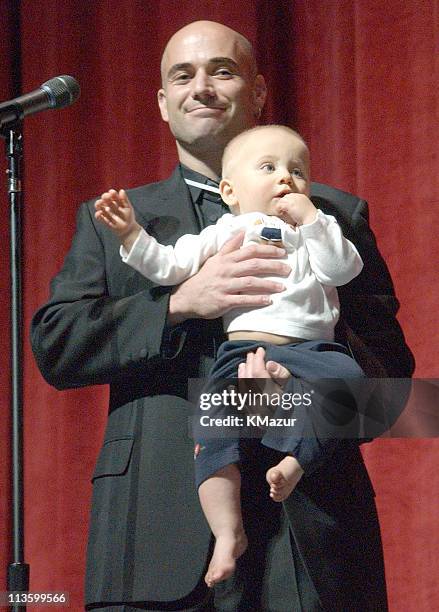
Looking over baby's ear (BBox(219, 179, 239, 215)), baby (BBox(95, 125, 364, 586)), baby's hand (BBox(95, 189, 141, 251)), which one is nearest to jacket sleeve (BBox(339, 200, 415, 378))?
baby (BBox(95, 125, 364, 586))

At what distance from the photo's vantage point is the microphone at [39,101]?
6.40 ft

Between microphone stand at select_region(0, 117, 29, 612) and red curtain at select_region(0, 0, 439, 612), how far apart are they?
33.2 inches

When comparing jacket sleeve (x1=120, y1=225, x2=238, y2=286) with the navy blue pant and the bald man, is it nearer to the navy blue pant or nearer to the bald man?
the bald man

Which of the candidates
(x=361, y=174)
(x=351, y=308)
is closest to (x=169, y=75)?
(x=351, y=308)

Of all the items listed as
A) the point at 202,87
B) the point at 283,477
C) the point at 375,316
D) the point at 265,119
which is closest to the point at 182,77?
the point at 202,87

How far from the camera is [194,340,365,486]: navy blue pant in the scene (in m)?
1.72

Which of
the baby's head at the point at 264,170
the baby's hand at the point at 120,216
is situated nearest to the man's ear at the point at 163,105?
the baby's head at the point at 264,170

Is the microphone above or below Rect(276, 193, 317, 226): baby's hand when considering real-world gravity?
above

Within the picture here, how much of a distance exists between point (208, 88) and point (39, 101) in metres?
0.27

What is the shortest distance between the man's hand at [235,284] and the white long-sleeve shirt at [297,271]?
15mm

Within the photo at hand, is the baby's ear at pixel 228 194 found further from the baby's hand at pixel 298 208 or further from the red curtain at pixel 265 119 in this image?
the red curtain at pixel 265 119

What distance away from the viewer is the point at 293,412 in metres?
1.74

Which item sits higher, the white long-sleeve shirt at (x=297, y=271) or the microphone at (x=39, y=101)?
the microphone at (x=39, y=101)

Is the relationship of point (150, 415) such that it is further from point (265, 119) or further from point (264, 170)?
point (265, 119)
